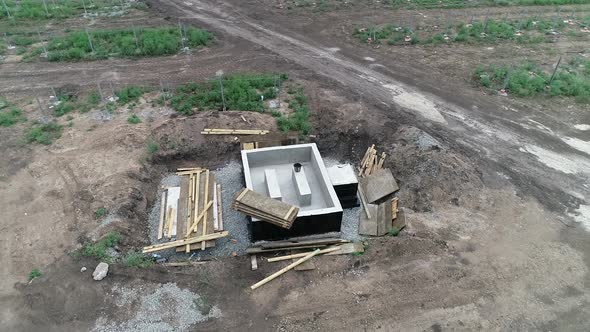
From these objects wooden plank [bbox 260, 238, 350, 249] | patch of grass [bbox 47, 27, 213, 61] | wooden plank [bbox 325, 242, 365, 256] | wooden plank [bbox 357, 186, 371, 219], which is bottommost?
wooden plank [bbox 325, 242, 365, 256]

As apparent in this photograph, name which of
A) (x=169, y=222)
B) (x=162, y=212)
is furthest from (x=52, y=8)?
(x=169, y=222)

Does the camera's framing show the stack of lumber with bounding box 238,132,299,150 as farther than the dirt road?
Yes

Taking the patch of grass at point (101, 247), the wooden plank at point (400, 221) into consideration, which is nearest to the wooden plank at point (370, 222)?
the wooden plank at point (400, 221)

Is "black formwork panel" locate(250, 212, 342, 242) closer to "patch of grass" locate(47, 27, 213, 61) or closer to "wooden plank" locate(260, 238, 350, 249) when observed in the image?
"wooden plank" locate(260, 238, 350, 249)

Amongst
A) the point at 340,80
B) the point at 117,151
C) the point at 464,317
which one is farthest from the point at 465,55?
the point at 117,151

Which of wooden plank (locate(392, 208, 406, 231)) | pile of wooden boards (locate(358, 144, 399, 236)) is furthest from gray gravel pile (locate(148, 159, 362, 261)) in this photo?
wooden plank (locate(392, 208, 406, 231))

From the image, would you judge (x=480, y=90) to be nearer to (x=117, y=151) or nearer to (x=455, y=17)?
(x=455, y=17)

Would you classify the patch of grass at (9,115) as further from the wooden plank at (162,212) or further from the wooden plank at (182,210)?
the wooden plank at (182,210)
